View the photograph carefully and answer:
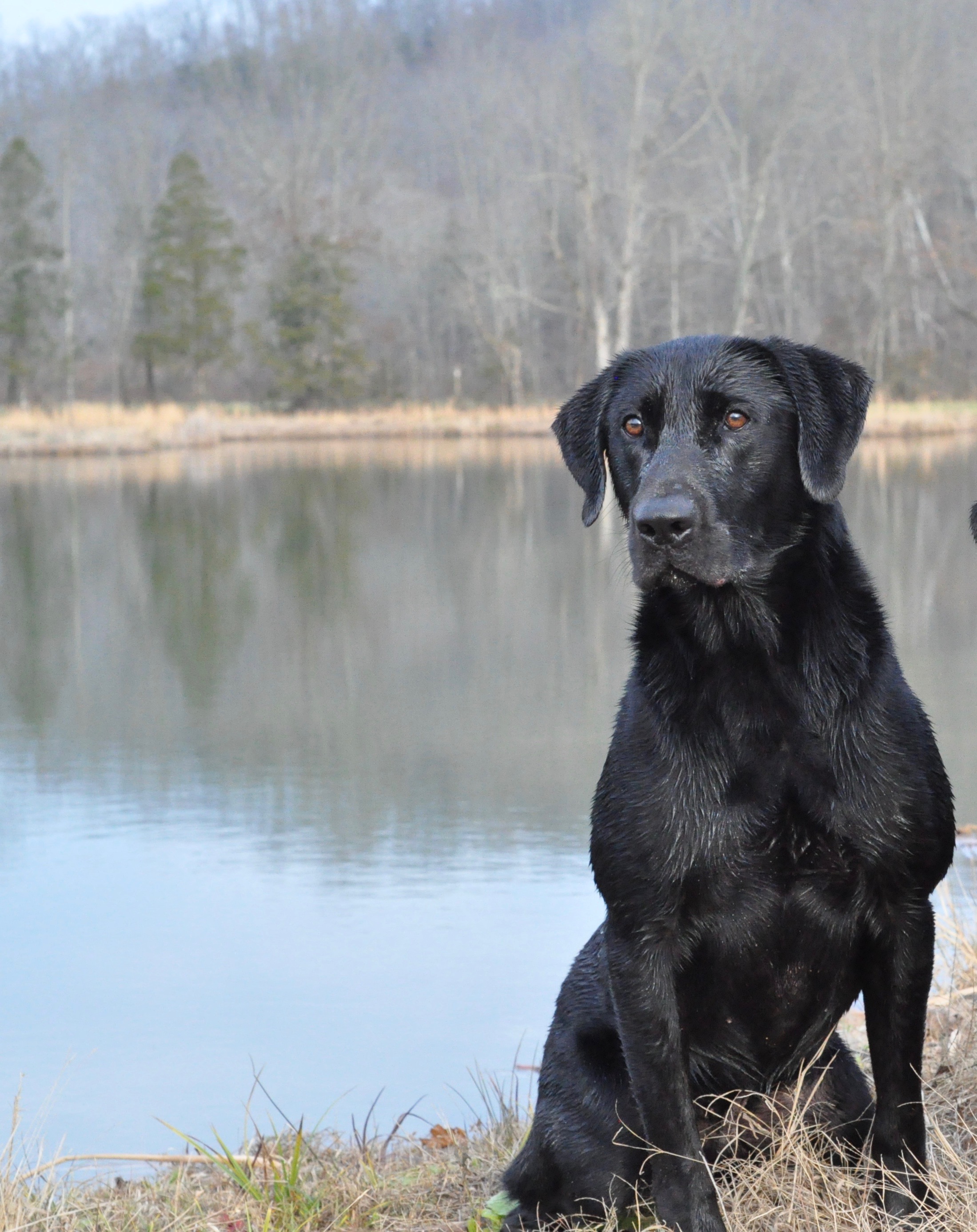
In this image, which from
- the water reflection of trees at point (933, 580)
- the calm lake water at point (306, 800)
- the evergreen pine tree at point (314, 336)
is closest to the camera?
the calm lake water at point (306, 800)

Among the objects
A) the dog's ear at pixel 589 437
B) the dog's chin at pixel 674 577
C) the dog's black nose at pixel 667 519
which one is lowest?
the dog's chin at pixel 674 577

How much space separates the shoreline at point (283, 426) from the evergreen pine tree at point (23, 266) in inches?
223

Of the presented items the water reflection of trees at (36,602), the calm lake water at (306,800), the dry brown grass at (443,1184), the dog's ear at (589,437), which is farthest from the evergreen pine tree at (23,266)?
the dog's ear at (589,437)

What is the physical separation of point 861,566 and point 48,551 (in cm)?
1437

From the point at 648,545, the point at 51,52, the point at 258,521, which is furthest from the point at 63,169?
the point at 648,545

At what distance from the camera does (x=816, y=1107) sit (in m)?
2.81

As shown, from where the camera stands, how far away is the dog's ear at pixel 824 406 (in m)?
2.57

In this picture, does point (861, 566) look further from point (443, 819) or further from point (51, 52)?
point (51, 52)

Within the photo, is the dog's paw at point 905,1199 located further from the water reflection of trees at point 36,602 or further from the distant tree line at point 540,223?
the distant tree line at point 540,223

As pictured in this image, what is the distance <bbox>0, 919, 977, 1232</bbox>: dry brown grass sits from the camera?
270 centimetres

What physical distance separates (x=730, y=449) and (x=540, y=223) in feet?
158

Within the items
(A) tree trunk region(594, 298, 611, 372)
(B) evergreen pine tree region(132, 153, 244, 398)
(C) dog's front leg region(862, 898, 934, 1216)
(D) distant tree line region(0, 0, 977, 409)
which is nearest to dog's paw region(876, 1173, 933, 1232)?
(C) dog's front leg region(862, 898, 934, 1216)

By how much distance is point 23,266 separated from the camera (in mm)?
43500

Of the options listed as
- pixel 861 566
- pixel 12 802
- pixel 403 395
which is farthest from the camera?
pixel 403 395
